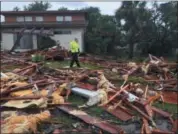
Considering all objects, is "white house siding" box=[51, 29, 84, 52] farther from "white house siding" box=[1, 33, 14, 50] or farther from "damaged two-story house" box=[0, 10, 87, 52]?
"white house siding" box=[1, 33, 14, 50]

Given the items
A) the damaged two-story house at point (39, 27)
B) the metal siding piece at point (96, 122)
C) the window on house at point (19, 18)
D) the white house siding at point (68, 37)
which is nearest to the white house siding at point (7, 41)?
the damaged two-story house at point (39, 27)

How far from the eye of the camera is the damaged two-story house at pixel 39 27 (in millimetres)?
35156

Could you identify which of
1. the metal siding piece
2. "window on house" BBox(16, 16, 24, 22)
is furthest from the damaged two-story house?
the metal siding piece

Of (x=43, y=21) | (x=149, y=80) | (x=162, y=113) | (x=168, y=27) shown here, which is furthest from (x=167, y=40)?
(x=162, y=113)

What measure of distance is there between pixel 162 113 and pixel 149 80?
15.9ft

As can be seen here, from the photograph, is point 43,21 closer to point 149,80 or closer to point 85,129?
point 149,80

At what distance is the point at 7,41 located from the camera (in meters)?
36.5

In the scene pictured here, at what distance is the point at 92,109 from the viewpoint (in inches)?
375

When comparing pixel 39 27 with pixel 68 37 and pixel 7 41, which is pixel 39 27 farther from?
pixel 7 41

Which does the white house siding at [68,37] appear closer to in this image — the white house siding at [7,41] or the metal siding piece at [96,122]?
the white house siding at [7,41]

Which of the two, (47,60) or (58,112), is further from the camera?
(47,60)

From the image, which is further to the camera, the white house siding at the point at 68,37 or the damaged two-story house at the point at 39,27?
the white house siding at the point at 68,37

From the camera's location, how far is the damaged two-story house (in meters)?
35.2

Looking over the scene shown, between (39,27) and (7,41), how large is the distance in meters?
3.57
